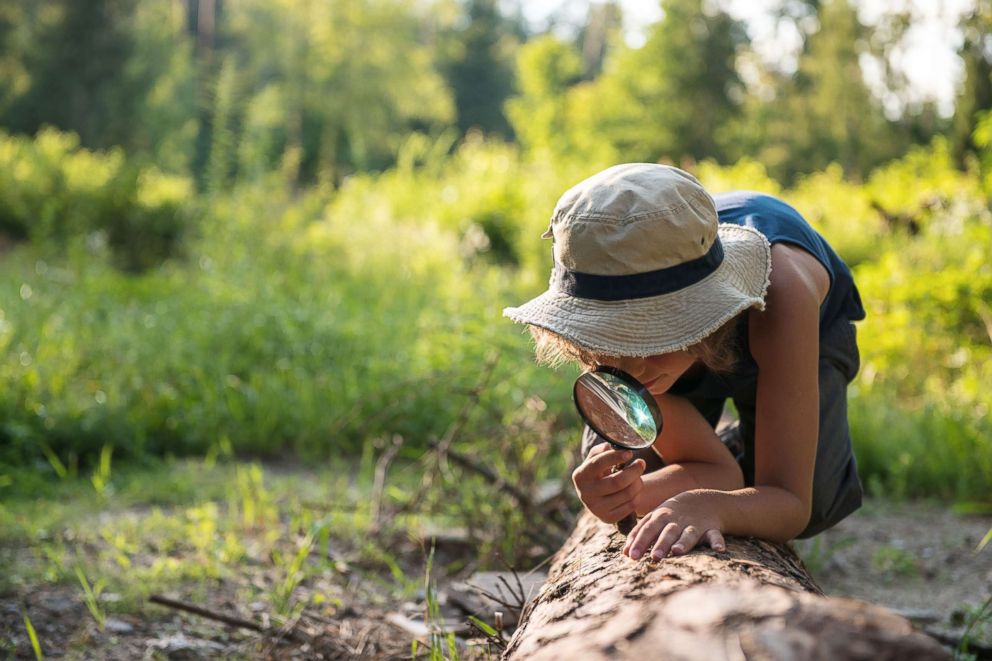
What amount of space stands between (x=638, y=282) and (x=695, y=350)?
0.27 metres

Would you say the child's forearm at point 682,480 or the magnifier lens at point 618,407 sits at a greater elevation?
the magnifier lens at point 618,407

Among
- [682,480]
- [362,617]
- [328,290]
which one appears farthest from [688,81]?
[682,480]

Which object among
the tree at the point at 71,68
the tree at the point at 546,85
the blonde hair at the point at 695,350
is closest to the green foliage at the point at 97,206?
the blonde hair at the point at 695,350

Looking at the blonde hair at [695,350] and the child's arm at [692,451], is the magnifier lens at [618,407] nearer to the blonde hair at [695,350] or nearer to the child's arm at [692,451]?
the blonde hair at [695,350]

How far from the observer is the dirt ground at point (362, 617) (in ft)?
9.20

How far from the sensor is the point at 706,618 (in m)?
1.32

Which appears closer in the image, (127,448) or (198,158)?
(127,448)

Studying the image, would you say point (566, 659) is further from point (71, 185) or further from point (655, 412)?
point (71, 185)

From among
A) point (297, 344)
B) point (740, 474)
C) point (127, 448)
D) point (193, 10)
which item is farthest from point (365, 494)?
point (193, 10)

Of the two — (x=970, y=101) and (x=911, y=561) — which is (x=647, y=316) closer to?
(x=911, y=561)

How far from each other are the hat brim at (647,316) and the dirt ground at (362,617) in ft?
3.11

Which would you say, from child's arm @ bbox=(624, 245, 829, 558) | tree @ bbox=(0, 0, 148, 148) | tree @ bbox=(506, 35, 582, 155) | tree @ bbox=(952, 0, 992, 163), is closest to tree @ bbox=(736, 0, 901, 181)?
tree @ bbox=(506, 35, 582, 155)

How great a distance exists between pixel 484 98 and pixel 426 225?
37.9 metres

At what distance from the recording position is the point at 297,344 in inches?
244
